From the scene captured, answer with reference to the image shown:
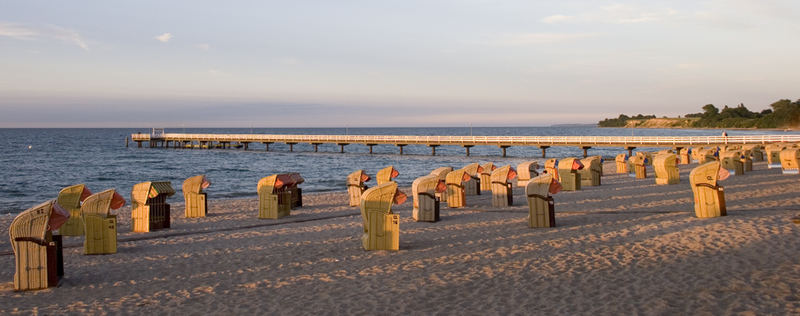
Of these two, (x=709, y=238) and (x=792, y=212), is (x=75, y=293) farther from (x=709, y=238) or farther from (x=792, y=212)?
(x=792, y=212)

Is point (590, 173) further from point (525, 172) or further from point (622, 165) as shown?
point (622, 165)

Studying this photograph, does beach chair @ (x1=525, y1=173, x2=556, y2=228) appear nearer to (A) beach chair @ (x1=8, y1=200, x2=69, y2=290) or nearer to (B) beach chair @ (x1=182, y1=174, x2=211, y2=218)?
(A) beach chair @ (x1=8, y1=200, x2=69, y2=290)

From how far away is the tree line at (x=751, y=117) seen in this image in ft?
359

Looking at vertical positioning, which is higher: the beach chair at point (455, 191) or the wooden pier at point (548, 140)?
the wooden pier at point (548, 140)

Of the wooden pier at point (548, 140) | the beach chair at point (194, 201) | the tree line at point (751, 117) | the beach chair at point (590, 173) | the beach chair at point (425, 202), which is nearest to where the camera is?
the beach chair at point (425, 202)

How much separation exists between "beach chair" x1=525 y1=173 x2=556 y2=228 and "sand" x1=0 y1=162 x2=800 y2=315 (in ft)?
0.94

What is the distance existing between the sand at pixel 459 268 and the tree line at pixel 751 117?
114384mm

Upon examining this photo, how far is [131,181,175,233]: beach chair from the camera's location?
11.8m

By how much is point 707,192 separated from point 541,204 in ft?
9.79

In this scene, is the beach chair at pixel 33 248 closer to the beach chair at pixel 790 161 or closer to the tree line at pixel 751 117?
the beach chair at pixel 790 161

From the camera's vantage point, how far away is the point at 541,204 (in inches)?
424

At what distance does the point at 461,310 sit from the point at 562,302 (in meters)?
1.00

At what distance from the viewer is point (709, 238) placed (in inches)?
348

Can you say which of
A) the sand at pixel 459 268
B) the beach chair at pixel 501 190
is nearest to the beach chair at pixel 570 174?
the beach chair at pixel 501 190
